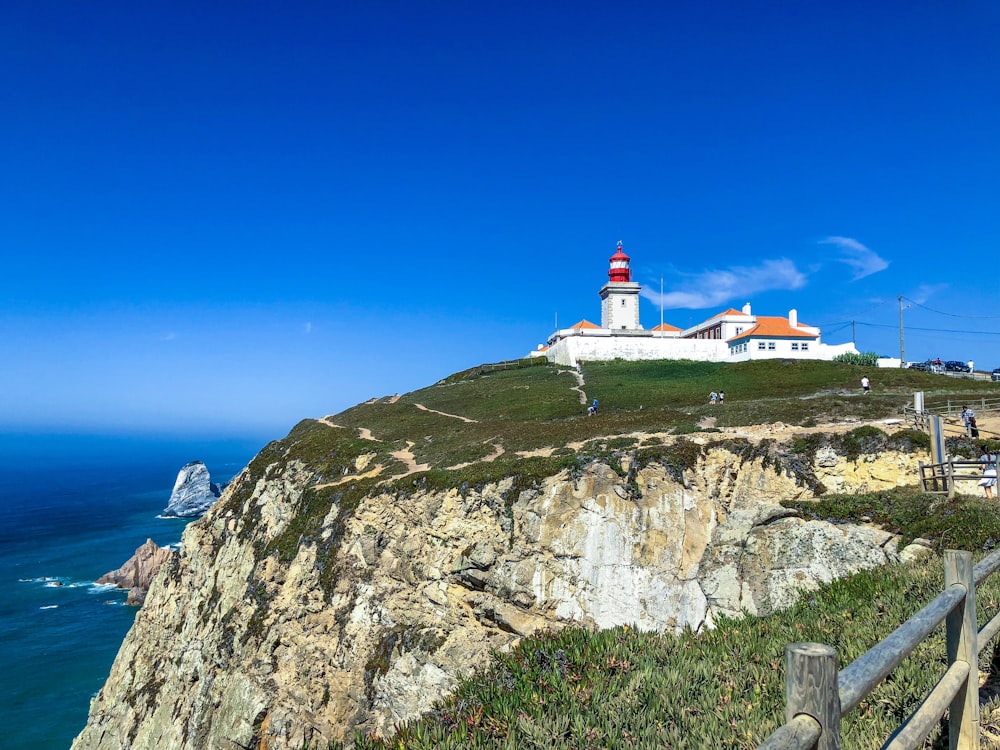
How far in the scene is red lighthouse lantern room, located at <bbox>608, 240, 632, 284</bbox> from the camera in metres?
75.2

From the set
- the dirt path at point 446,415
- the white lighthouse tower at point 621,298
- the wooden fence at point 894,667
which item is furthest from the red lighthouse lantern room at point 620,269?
the wooden fence at point 894,667

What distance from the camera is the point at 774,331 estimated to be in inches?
2389

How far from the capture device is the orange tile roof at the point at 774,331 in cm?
A: 6022

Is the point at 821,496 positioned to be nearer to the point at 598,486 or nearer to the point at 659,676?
the point at 598,486

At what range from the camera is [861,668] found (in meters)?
2.93

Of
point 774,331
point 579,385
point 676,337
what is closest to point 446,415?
point 579,385

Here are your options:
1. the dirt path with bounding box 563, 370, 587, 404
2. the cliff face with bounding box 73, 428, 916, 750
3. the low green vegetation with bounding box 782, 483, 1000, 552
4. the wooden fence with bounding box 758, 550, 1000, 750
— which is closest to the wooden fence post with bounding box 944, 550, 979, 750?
the wooden fence with bounding box 758, 550, 1000, 750

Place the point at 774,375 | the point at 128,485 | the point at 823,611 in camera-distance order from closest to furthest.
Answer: the point at 823,611 < the point at 774,375 < the point at 128,485

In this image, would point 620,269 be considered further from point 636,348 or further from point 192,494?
point 192,494

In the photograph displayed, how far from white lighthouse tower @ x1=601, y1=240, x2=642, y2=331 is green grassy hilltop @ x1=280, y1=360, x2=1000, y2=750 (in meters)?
22.9

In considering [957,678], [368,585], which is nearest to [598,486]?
[368,585]

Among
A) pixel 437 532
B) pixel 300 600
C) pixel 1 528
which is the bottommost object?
pixel 1 528

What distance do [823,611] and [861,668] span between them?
23.2 ft

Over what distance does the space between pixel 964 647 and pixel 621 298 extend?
72590 millimetres
